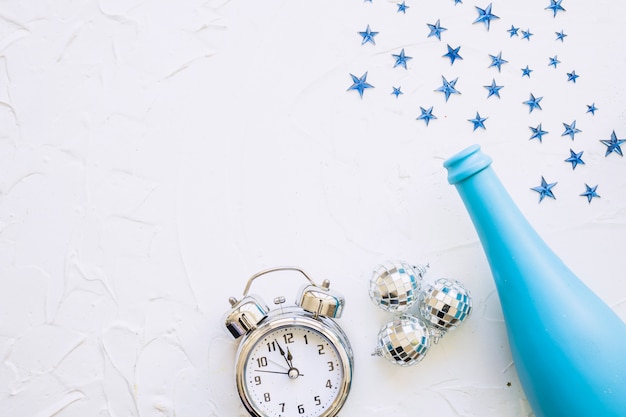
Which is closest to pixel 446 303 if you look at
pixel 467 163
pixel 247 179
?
pixel 467 163

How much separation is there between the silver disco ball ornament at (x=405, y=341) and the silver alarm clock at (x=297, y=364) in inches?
2.6

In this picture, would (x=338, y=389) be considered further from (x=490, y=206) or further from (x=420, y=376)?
(x=490, y=206)

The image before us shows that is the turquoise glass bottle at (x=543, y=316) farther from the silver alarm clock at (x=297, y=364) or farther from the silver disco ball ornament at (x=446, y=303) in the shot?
the silver alarm clock at (x=297, y=364)

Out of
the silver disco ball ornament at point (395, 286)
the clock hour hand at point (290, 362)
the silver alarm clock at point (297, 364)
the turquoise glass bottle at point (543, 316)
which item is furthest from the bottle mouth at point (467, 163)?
the clock hour hand at point (290, 362)

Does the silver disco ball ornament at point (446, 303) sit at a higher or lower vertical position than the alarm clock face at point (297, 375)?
higher

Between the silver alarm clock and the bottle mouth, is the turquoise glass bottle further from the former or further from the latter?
the silver alarm clock

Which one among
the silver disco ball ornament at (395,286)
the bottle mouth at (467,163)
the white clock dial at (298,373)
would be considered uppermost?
the bottle mouth at (467,163)

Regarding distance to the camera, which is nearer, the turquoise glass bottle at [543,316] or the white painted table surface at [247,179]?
the turquoise glass bottle at [543,316]

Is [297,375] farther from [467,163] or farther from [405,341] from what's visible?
[467,163]

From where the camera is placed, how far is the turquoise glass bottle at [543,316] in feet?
2.98

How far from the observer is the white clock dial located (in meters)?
1.00

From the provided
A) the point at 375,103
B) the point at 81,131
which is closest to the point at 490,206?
the point at 375,103

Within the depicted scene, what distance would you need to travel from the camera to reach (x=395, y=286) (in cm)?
97

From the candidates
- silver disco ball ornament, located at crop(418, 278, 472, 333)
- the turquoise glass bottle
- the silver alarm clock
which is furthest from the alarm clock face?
the turquoise glass bottle
